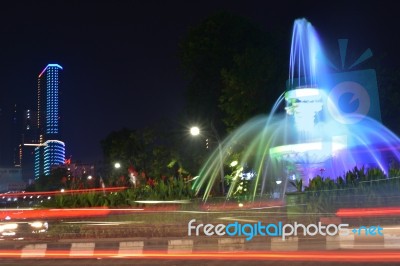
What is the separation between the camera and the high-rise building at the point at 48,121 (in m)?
153

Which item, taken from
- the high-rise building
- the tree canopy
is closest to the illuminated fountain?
the tree canopy

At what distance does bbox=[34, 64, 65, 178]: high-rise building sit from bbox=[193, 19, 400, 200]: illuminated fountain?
122099 millimetres

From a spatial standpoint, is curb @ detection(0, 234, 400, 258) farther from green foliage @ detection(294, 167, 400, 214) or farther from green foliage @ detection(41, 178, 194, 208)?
green foliage @ detection(41, 178, 194, 208)

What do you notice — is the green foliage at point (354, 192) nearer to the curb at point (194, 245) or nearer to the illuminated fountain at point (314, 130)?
the curb at point (194, 245)

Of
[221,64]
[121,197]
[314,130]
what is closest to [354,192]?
[121,197]

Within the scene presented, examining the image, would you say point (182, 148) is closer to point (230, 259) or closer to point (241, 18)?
point (241, 18)

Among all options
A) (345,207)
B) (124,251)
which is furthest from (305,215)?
(124,251)

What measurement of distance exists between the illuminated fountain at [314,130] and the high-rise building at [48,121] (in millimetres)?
122099

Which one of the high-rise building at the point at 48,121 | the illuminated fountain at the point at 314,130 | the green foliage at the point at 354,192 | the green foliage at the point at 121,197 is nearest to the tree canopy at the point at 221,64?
the illuminated fountain at the point at 314,130

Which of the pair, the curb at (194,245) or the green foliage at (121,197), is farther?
the green foliage at (121,197)

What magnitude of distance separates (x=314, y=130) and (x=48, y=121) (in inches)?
5270

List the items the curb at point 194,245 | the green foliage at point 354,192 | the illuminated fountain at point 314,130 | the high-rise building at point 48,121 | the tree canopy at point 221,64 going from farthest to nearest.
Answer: the high-rise building at point 48,121 → the tree canopy at point 221,64 → the illuminated fountain at point 314,130 → the green foliage at point 354,192 → the curb at point 194,245

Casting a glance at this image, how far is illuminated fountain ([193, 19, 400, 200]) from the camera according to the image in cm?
3139

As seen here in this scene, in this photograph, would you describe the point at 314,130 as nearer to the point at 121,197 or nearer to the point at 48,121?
the point at 121,197
